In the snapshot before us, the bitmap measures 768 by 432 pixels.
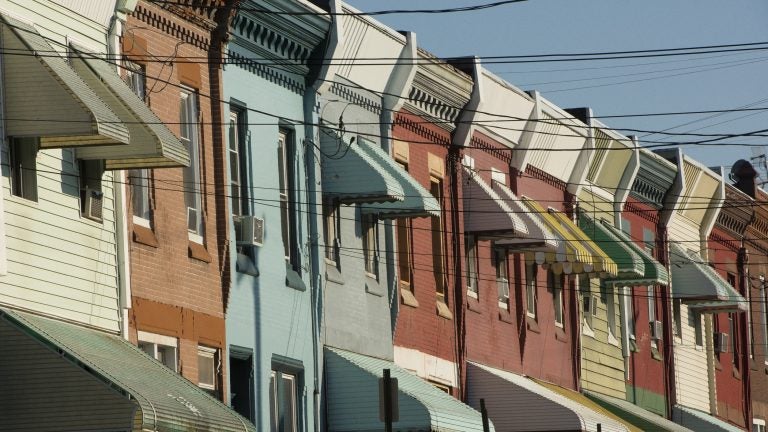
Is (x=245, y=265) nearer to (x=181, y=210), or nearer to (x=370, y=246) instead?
(x=181, y=210)

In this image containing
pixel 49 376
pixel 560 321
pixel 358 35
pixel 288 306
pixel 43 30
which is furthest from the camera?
pixel 560 321

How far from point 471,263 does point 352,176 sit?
6.56 m

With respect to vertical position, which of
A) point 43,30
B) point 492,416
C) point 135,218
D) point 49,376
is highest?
point 43,30

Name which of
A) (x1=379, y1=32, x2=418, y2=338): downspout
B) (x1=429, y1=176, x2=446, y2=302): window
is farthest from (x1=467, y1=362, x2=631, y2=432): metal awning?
(x1=379, y1=32, x2=418, y2=338): downspout

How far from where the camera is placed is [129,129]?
20656mm

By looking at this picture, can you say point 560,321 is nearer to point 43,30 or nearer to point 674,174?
point 674,174

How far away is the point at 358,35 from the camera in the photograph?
2920 centimetres

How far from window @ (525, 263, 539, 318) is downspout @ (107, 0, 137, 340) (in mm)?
15967

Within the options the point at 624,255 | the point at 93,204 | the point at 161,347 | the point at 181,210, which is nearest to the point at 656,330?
the point at 624,255

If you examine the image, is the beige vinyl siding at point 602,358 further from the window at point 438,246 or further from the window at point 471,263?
the window at point 438,246

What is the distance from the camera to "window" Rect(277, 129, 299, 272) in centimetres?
2716

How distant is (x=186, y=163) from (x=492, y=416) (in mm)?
13117

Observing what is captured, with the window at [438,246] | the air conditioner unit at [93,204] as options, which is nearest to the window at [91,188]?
the air conditioner unit at [93,204]

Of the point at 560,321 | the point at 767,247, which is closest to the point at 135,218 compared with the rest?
the point at 560,321
